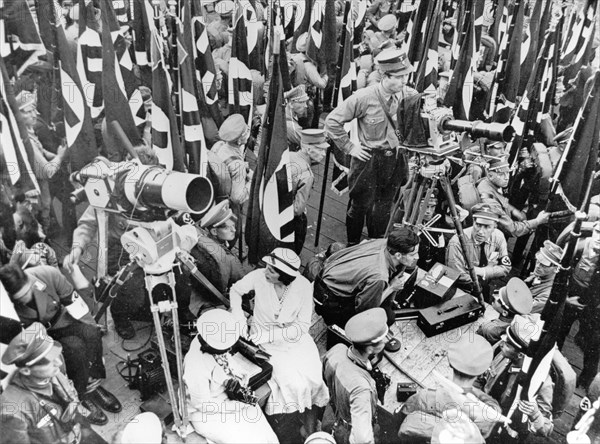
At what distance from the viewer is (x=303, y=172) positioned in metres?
6.40

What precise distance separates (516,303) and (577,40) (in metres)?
3.03

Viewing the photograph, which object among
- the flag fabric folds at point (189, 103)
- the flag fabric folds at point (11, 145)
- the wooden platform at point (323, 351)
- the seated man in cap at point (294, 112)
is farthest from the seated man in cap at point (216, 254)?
the flag fabric folds at point (11, 145)

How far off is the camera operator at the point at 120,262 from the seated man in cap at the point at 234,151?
1021 mm

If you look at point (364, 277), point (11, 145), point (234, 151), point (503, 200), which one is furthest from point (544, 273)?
point (11, 145)

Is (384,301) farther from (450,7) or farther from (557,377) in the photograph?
(450,7)

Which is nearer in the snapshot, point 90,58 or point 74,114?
point 74,114

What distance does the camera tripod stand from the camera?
626 cm

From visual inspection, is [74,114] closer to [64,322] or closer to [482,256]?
[64,322]

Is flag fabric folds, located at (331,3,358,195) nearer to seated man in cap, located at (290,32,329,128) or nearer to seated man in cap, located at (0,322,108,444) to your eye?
seated man in cap, located at (290,32,329,128)

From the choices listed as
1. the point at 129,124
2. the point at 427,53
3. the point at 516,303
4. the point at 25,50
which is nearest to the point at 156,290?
the point at 129,124

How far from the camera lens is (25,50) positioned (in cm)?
420

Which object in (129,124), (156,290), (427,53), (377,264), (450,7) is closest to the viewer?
(156,290)

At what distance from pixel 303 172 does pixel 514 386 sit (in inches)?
119

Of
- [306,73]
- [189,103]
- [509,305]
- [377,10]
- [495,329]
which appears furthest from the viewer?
[377,10]
